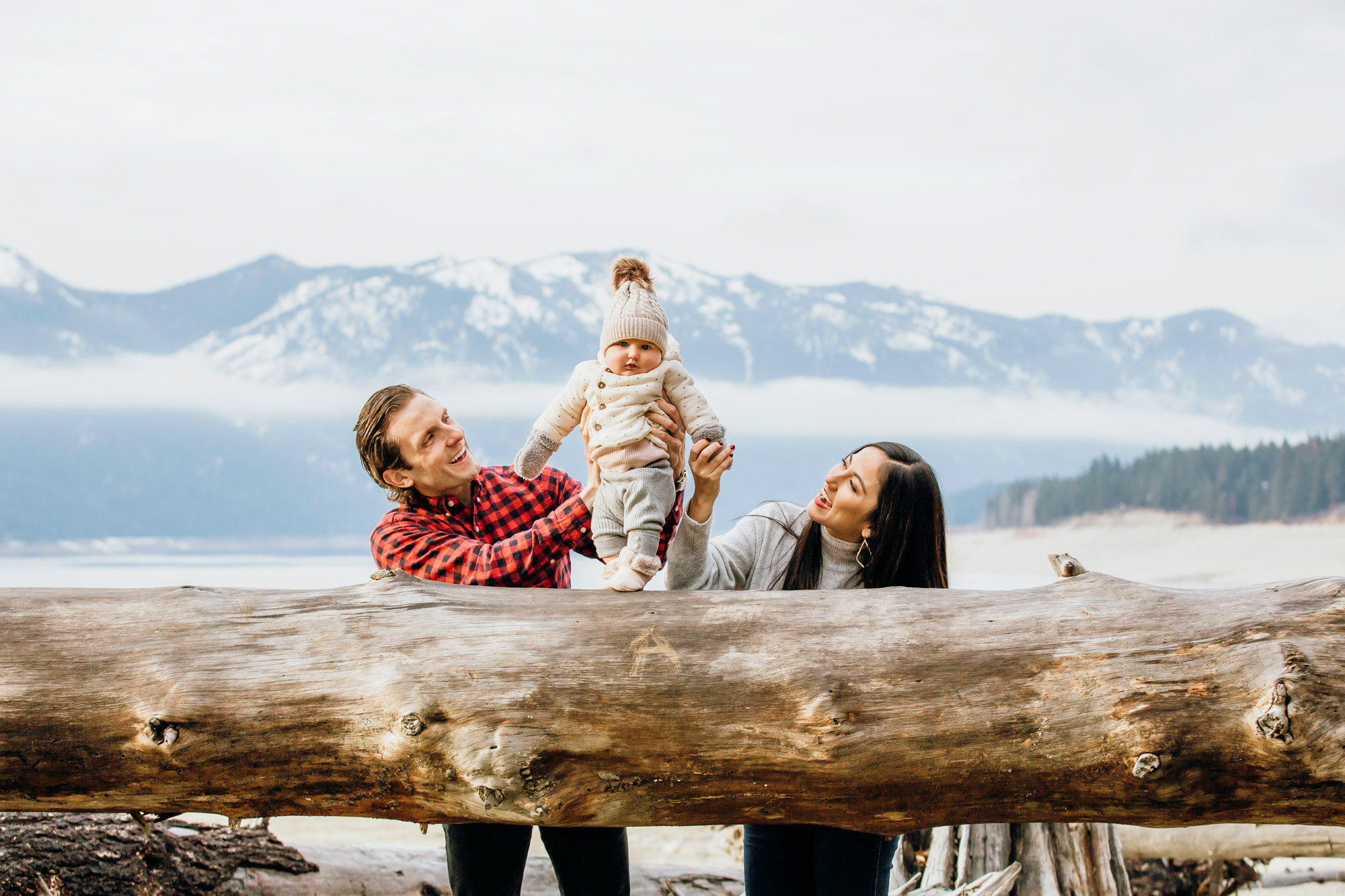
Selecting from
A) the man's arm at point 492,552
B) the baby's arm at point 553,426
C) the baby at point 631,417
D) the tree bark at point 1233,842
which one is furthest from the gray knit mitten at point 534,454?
the tree bark at point 1233,842

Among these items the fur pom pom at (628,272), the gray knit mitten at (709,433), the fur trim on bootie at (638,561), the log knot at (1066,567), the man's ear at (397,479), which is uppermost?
the fur pom pom at (628,272)

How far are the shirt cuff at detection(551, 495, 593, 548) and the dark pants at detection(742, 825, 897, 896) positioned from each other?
0.89m

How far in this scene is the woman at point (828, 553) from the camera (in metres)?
2.56

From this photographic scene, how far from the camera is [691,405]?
8.31 feet

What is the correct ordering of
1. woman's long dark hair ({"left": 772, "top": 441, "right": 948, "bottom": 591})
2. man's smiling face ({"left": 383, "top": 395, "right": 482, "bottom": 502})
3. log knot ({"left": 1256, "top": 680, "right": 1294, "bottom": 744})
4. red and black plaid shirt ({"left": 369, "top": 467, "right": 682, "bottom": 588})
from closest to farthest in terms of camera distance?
log knot ({"left": 1256, "top": 680, "right": 1294, "bottom": 744}) → red and black plaid shirt ({"left": 369, "top": 467, "right": 682, "bottom": 588}) → man's smiling face ({"left": 383, "top": 395, "right": 482, "bottom": 502}) → woman's long dark hair ({"left": 772, "top": 441, "right": 948, "bottom": 591})

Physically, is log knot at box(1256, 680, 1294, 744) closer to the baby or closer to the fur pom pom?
the baby

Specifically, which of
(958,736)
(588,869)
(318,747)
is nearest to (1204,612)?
(958,736)

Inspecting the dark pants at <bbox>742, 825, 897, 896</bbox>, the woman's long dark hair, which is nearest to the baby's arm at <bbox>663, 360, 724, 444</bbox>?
the woman's long dark hair

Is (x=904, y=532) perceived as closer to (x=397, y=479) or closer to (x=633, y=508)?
(x=633, y=508)

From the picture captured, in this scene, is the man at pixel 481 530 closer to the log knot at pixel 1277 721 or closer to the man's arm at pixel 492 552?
the man's arm at pixel 492 552

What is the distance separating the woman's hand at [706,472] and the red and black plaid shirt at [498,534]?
2.4 inches

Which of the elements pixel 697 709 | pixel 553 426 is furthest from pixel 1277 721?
pixel 553 426

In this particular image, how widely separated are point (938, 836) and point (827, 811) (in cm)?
207

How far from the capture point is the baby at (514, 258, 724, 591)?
241 centimetres
